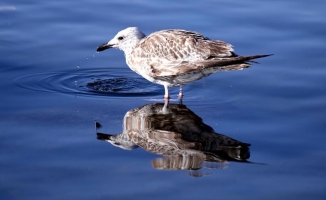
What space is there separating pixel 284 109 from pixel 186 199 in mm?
2945

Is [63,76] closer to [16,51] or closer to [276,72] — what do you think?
[16,51]

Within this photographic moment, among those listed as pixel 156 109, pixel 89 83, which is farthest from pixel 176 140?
pixel 89 83

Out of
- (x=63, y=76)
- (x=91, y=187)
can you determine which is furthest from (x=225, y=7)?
(x=91, y=187)

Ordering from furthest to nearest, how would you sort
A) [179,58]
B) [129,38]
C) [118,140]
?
[129,38]
[179,58]
[118,140]

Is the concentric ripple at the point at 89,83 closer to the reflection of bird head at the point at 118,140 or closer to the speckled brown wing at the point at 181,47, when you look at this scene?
the speckled brown wing at the point at 181,47

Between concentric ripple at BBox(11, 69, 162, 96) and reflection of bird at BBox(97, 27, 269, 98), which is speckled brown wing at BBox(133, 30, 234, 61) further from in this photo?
concentric ripple at BBox(11, 69, 162, 96)

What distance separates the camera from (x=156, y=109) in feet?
30.5

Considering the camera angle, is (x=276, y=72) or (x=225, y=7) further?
(x=225, y=7)

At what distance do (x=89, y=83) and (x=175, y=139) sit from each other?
2374 millimetres

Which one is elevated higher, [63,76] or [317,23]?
[317,23]

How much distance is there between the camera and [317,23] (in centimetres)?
1227

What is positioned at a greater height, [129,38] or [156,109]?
[129,38]

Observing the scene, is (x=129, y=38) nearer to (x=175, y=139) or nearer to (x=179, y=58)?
(x=179, y=58)

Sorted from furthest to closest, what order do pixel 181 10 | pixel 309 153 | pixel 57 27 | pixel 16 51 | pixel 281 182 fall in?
pixel 181 10 < pixel 57 27 < pixel 16 51 < pixel 309 153 < pixel 281 182
